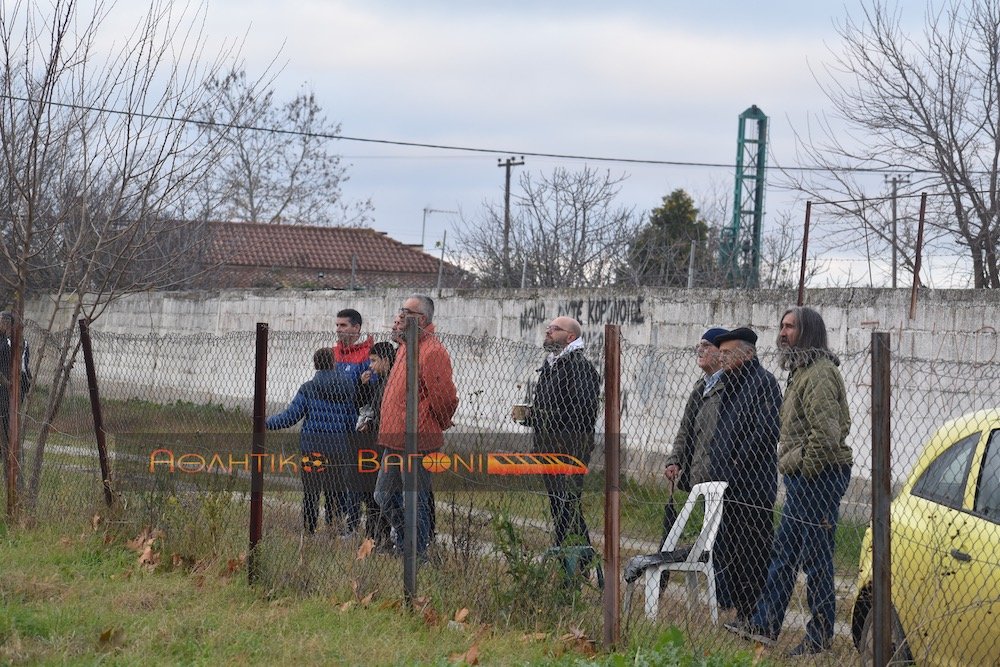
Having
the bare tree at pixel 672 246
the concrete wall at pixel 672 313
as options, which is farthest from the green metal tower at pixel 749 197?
the concrete wall at pixel 672 313

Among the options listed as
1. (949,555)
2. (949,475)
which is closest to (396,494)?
(949,475)

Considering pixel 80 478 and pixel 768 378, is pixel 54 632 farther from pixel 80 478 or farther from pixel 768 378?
pixel 768 378

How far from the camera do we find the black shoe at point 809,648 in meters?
5.40

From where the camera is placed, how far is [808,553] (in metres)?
5.65

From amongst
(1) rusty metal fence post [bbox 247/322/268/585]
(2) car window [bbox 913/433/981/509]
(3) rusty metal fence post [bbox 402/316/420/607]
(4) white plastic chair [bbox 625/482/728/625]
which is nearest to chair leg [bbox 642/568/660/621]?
(4) white plastic chair [bbox 625/482/728/625]

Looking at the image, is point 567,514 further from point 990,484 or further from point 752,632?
point 990,484

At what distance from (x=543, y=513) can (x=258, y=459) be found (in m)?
1.89

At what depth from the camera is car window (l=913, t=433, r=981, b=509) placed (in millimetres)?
4895

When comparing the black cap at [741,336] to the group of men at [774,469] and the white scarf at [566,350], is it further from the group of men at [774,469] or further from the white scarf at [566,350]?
the white scarf at [566,350]

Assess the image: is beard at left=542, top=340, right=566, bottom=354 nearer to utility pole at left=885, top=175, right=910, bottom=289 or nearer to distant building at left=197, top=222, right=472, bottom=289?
utility pole at left=885, top=175, right=910, bottom=289

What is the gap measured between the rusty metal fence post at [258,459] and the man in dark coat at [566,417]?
1558mm

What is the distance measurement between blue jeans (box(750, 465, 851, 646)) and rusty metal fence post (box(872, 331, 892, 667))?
3.24ft

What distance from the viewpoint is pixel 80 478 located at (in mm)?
8180

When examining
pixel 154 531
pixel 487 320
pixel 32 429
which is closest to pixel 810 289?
pixel 487 320
